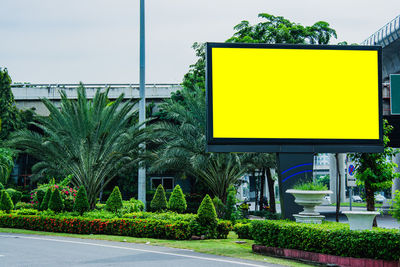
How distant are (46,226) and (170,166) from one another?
799cm

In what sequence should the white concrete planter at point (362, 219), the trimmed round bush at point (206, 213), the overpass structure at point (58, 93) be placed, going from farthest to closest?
the overpass structure at point (58, 93) → the trimmed round bush at point (206, 213) → the white concrete planter at point (362, 219)

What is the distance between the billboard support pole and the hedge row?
3.54 meters

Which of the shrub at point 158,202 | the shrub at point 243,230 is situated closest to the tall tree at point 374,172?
the shrub at point 243,230

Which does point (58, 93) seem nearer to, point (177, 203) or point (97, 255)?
point (177, 203)

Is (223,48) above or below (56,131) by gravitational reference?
above

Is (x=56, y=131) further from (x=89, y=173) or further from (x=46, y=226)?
(x=46, y=226)

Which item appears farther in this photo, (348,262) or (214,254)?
(214,254)

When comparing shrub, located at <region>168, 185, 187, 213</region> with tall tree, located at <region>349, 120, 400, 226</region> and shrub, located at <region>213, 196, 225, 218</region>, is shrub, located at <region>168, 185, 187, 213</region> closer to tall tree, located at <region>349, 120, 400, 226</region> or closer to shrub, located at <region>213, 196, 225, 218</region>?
shrub, located at <region>213, 196, 225, 218</region>

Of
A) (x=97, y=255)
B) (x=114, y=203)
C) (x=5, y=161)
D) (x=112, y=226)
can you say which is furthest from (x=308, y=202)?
(x=5, y=161)

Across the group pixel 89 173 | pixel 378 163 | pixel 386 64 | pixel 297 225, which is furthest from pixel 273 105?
pixel 386 64

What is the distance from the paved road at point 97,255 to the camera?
469 inches

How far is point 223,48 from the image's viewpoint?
15.3m

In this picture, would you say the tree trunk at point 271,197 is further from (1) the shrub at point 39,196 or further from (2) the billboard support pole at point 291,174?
(2) the billboard support pole at point 291,174

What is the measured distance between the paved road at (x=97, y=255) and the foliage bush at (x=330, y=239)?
1.33 metres
